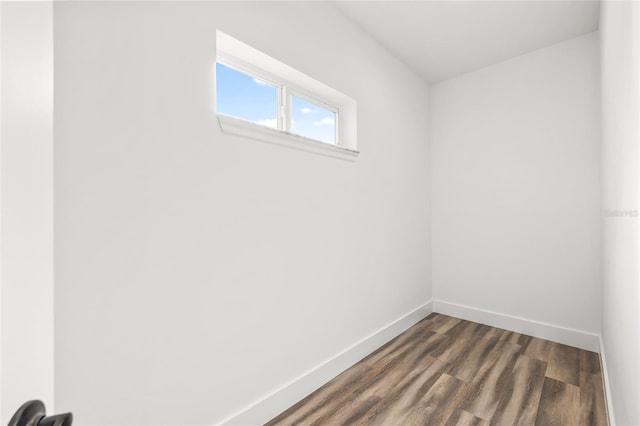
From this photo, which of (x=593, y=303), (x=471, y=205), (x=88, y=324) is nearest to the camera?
(x=88, y=324)

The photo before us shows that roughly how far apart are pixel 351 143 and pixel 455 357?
6.15 ft

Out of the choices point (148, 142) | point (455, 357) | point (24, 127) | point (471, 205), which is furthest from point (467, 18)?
point (24, 127)

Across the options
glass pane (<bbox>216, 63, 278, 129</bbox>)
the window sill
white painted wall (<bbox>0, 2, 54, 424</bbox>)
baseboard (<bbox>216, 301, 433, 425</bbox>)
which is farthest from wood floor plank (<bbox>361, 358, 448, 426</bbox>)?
glass pane (<bbox>216, 63, 278, 129</bbox>)

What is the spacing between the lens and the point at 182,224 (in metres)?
1.32

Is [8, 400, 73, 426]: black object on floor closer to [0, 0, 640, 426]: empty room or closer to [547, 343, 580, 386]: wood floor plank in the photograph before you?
[0, 0, 640, 426]: empty room

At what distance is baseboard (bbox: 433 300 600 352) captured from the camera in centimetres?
249

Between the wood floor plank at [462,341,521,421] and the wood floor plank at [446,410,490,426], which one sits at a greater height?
the wood floor plank at [462,341,521,421]

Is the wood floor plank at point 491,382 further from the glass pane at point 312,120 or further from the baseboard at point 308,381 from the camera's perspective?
the glass pane at point 312,120

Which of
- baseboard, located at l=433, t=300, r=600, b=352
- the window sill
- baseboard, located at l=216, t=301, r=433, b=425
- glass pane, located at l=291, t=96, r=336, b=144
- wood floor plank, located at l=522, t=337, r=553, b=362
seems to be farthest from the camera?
baseboard, located at l=433, t=300, r=600, b=352

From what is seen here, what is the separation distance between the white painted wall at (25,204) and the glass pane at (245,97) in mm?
1305

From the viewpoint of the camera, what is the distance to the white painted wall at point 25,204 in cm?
32

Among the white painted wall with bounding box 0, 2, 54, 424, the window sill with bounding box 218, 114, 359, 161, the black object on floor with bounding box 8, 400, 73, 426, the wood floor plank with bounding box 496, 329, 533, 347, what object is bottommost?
the wood floor plank with bounding box 496, 329, 533, 347

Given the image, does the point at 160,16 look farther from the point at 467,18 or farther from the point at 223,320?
the point at 467,18

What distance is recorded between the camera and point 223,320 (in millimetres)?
1469
